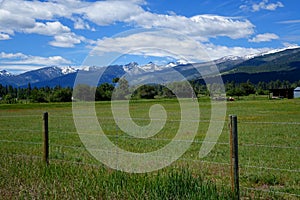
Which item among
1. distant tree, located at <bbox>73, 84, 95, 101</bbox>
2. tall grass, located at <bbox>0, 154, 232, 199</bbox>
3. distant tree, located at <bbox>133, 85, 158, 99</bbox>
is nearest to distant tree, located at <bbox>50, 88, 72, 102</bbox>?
distant tree, located at <bbox>133, 85, 158, 99</bbox>

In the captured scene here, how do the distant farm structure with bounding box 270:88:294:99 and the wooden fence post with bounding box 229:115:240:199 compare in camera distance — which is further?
the distant farm structure with bounding box 270:88:294:99

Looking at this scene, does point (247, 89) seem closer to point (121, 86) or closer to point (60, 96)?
Answer: point (60, 96)

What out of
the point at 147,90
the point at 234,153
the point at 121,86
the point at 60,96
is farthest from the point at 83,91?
the point at 60,96

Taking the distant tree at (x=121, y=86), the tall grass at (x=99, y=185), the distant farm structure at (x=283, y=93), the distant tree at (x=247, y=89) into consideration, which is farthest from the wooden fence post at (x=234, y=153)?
the distant tree at (x=247, y=89)

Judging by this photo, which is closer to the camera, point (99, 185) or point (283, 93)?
point (99, 185)

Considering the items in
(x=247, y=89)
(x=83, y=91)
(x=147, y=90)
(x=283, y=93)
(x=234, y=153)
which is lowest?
(x=234, y=153)

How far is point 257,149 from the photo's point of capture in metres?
12.9

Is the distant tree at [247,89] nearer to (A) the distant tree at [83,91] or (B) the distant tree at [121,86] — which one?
(A) the distant tree at [83,91]

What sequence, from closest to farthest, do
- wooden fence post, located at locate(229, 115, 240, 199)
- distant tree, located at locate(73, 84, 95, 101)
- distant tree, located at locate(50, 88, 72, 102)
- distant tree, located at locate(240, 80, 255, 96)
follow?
1. wooden fence post, located at locate(229, 115, 240, 199)
2. distant tree, located at locate(73, 84, 95, 101)
3. distant tree, located at locate(50, 88, 72, 102)
4. distant tree, located at locate(240, 80, 255, 96)

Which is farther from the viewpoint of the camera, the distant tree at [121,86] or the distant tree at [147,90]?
the distant tree at [147,90]

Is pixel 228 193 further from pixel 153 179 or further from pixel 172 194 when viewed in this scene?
pixel 153 179

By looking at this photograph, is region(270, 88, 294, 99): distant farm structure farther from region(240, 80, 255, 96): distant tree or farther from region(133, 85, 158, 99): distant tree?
region(133, 85, 158, 99): distant tree

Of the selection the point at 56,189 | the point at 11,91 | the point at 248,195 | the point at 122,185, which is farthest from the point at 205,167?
the point at 11,91

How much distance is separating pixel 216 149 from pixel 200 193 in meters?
7.71
